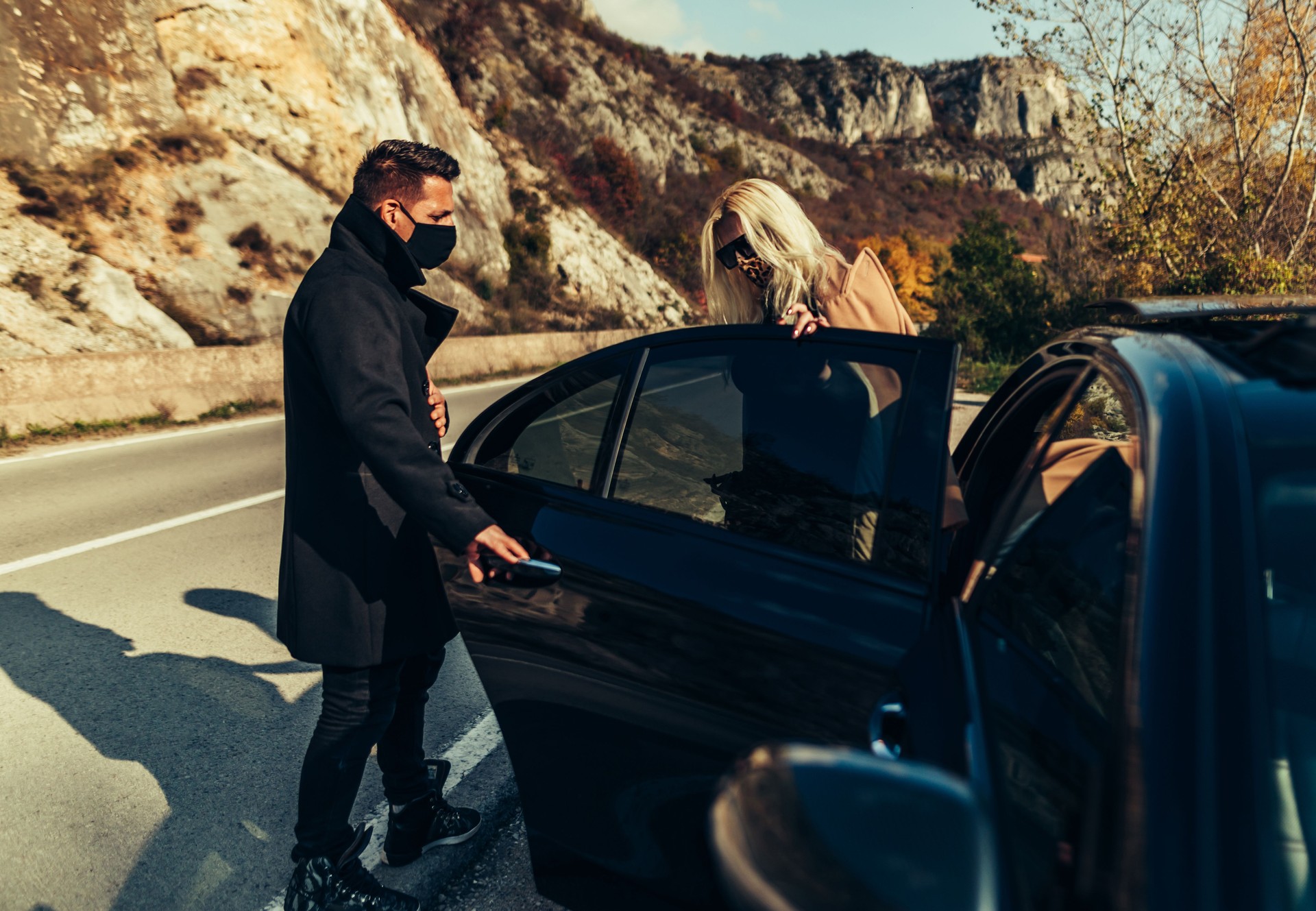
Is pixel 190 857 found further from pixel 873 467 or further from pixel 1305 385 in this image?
pixel 1305 385

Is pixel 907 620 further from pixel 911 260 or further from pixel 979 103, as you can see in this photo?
pixel 979 103

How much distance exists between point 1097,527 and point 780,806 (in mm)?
828

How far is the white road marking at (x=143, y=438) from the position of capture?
28.7ft

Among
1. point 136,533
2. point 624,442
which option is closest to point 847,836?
A: point 624,442

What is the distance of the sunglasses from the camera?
2844mm

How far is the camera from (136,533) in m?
6.17

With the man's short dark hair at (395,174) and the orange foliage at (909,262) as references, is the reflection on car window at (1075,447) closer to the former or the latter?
the man's short dark hair at (395,174)

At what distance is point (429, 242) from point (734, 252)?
0.99 metres

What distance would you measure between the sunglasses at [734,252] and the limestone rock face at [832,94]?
303ft

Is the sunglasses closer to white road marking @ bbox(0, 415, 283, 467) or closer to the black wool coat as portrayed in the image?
the black wool coat

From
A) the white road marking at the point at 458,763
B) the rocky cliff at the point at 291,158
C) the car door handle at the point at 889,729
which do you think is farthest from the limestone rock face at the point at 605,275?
the car door handle at the point at 889,729

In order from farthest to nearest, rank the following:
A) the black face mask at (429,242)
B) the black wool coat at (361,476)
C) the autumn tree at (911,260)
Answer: the autumn tree at (911,260) < the black face mask at (429,242) < the black wool coat at (361,476)

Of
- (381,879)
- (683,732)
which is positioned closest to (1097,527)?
(683,732)

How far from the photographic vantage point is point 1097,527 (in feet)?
4.58
